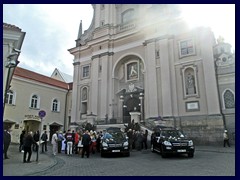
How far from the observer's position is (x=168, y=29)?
2572 cm

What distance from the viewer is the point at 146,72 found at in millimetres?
26094

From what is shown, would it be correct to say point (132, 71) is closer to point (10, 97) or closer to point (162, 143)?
point (10, 97)

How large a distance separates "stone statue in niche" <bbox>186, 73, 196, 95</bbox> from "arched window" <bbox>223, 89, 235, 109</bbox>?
3079mm

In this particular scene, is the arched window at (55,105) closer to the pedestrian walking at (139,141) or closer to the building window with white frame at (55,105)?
the building window with white frame at (55,105)

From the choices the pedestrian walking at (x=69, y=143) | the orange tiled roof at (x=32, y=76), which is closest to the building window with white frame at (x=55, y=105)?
the orange tiled roof at (x=32, y=76)

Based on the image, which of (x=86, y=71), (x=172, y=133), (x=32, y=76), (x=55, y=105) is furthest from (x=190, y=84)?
(x=32, y=76)

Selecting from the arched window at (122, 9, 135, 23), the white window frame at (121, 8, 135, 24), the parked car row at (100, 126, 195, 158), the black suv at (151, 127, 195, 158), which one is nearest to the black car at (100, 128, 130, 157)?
the parked car row at (100, 126, 195, 158)

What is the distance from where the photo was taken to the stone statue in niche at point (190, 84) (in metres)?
23.2

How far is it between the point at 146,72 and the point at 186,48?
5.35m

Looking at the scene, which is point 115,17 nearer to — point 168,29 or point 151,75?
point 168,29

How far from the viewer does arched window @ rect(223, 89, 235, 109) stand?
21.4 metres

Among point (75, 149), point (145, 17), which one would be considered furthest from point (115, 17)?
point (75, 149)
